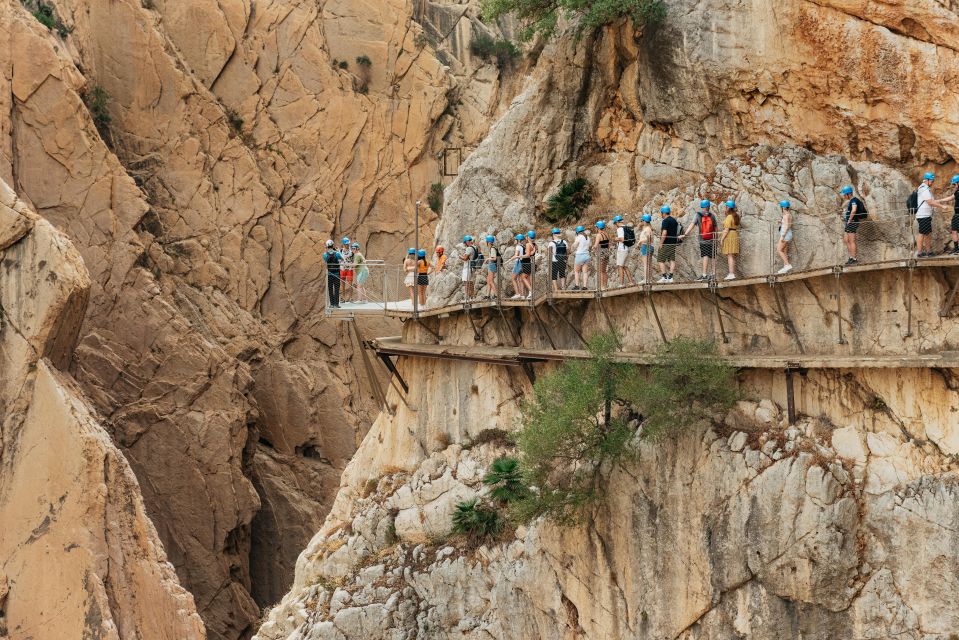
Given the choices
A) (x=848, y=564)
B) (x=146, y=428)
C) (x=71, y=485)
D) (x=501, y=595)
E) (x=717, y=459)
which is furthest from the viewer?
(x=146, y=428)

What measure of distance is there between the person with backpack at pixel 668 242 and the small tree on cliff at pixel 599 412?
1.63 meters

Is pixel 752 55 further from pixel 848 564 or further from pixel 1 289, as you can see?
pixel 1 289

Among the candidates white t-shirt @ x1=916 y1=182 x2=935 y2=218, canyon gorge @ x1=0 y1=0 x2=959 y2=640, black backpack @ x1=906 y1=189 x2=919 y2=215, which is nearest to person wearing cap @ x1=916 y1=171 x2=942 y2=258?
white t-shirt @ x1=916 y1=182 x2=935 y2=218

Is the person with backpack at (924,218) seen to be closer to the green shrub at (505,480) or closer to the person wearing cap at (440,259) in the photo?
the green shrub at (505,480)

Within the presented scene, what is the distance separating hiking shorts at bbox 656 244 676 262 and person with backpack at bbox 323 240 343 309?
858 cm

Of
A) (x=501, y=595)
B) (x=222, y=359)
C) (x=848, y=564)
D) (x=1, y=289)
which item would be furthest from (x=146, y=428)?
(x=848, y=564)

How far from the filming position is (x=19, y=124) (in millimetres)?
44750

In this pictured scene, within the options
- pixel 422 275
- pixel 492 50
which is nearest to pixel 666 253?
pixel 422 275

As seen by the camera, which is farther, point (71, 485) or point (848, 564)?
point (71, 485)

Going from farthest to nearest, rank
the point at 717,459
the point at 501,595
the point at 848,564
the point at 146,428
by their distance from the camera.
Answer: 1. the point at 146,428
2. the point at 501,595
3. the point at 717,459
4. the point at 848,564

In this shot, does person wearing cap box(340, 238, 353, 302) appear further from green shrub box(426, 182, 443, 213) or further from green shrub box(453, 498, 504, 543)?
green shrub box(426, 182, 443, 213)

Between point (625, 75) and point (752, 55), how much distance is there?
3576 millimetres

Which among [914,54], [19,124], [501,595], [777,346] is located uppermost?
[19,124]

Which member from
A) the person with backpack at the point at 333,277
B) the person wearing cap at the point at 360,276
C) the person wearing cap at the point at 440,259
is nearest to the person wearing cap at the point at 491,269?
the person wearing cap at the point at 440,259
